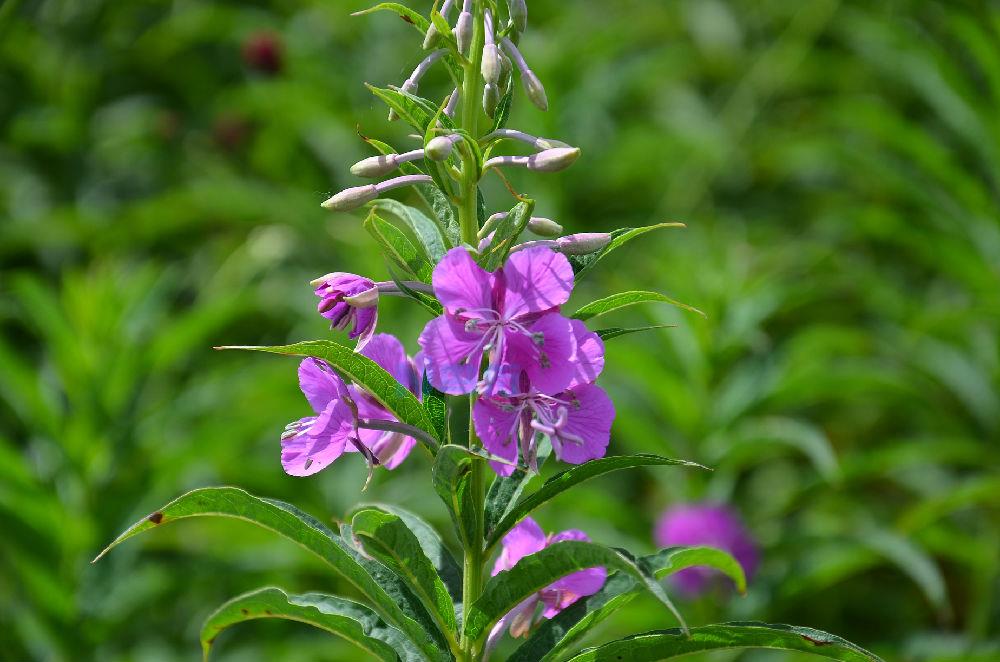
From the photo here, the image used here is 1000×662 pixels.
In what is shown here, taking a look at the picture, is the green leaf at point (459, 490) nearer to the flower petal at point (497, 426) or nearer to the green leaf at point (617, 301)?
the flower petal at point (497, 426)

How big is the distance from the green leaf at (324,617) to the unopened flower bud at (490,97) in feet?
1.95

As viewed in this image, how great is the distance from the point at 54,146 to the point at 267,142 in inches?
39.0

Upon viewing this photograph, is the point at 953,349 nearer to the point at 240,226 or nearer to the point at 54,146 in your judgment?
the point at 240,226

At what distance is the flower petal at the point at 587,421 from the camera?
3.89 feet

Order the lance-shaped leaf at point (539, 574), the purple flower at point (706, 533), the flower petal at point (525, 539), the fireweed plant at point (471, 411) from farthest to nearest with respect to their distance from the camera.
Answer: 1. the purple flower at point (706, 533)
2. the flower petal at point (525, 539)
3. the fireweed plant at point (471, 411)
4. the lance-shaped leaf at point (539, 574)

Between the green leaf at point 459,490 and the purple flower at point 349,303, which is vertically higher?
the purple flower at point 349,303

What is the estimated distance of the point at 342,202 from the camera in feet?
3.98

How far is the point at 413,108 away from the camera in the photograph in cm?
121

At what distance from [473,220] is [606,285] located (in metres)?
2.39

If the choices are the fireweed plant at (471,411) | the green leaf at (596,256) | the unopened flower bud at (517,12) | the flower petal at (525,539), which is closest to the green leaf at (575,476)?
the fireweed plant at (471,411)

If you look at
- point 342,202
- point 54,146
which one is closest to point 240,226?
point 54,146

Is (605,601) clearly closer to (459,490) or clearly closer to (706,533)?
(459,490)

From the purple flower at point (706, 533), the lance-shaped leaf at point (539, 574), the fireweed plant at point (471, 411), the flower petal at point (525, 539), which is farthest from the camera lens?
the purple flower at point (706, 533)

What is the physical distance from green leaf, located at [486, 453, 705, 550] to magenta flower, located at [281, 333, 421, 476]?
0.18 metres
